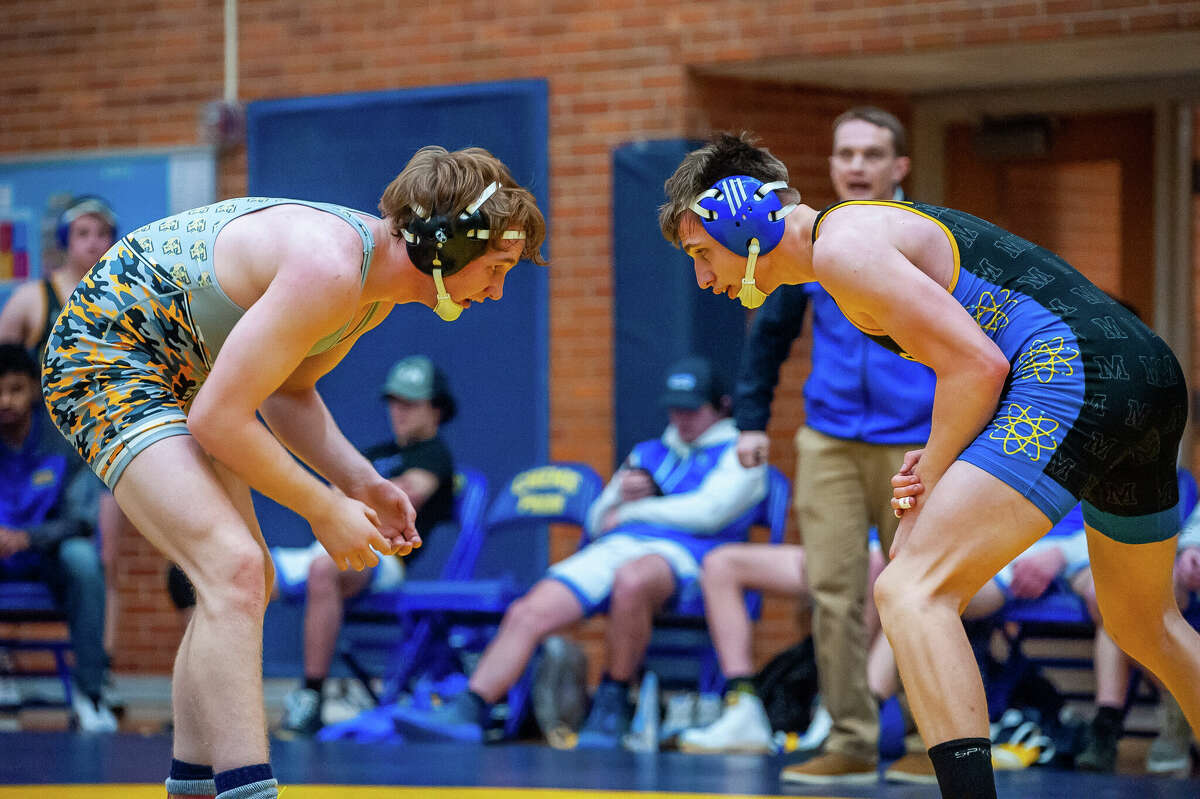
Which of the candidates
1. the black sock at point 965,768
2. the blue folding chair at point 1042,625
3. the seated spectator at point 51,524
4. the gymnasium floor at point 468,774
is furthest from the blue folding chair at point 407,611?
the black sock at point 965,768

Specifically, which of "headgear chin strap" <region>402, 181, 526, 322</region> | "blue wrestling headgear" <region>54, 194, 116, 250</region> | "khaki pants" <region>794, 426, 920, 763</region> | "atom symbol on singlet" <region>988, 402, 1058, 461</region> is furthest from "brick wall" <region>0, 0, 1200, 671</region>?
"headgear chin strap" <region>402, 181, 526, 322</region>

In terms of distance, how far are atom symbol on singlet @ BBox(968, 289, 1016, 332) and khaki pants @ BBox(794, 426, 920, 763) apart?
67.4 inches

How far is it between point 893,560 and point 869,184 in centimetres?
226

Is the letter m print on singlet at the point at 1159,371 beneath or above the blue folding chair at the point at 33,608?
above

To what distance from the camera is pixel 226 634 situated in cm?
349

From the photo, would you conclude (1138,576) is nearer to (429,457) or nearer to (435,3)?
(429,457)

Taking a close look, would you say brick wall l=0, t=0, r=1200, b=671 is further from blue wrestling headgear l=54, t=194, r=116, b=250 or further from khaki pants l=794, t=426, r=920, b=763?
khaki pants l=794, t=426, r=920, b=763

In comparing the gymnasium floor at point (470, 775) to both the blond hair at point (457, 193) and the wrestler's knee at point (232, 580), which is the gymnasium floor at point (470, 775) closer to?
the wrestler's knee at point (232, 580)

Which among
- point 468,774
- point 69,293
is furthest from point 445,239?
point 69,293

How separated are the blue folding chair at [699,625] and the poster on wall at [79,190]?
351 centimetres

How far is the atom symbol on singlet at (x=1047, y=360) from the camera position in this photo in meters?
3.47

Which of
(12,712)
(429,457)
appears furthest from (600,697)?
(12,712)

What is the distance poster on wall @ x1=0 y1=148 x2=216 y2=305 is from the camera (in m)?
8.70

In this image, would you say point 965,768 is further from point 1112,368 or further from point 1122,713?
point 1122,713
